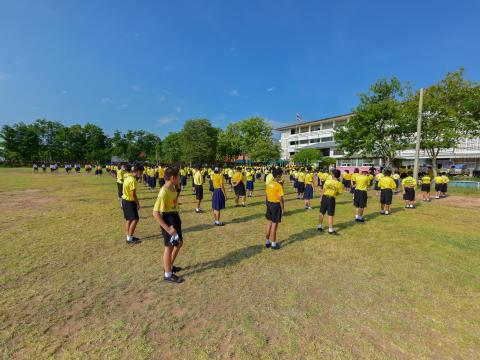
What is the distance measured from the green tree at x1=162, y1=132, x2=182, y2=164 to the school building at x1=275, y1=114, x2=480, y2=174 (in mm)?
30766

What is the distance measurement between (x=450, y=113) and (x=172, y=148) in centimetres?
6349

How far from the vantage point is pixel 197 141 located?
5700 centimetres

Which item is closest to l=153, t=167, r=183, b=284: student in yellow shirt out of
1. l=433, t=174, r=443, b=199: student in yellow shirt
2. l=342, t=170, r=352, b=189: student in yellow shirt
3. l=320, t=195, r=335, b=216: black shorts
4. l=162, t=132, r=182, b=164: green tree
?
l=320, t=195, r=335, b=216: black shorts

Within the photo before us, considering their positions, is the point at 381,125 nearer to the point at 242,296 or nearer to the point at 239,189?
the point at 239,189

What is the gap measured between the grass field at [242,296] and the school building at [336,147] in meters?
22.6

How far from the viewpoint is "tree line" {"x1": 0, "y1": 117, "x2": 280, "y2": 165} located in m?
56.6

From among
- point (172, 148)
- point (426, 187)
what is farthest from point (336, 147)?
point (172, 148)

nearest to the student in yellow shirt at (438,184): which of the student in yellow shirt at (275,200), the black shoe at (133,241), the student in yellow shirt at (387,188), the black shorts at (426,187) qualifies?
the black shorts at (426,187)

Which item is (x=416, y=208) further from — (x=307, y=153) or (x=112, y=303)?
(x=307, y=153)

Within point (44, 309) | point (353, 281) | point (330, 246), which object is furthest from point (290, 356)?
point (330, 246)

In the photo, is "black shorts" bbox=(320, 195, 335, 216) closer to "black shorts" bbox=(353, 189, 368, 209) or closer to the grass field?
the grass field

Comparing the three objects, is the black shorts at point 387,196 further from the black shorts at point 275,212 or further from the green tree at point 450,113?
the green tree at point 450,113

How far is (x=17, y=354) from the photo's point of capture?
2.51 meters

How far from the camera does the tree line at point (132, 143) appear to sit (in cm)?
5659
